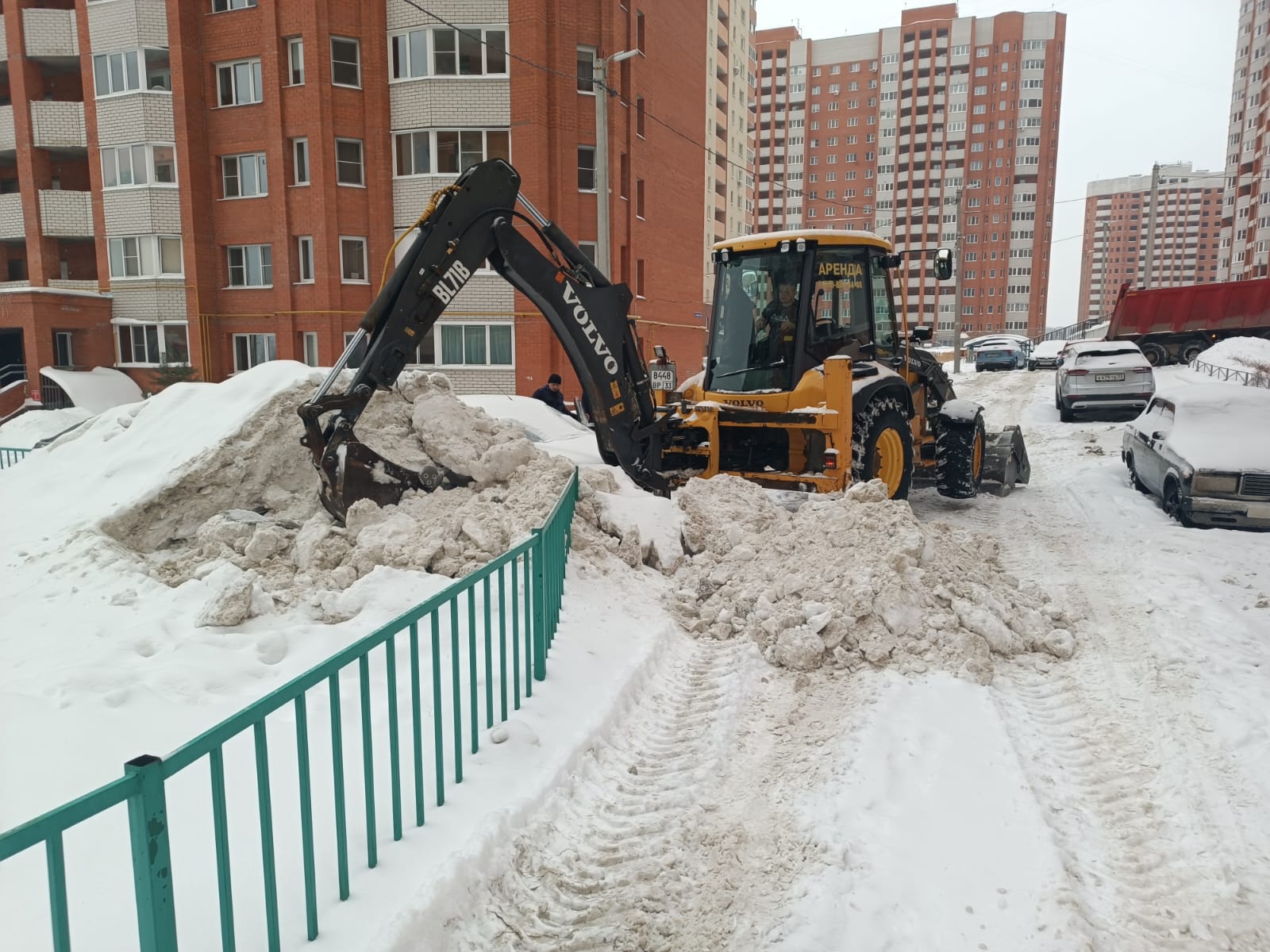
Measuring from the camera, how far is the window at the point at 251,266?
87.7 ft

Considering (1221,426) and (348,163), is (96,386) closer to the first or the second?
(348,163)

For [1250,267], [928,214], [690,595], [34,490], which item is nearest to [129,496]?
[34,490]

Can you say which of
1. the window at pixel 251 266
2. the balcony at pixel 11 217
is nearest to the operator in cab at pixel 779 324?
the window at pixel 251 266

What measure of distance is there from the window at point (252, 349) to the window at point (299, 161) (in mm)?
4783

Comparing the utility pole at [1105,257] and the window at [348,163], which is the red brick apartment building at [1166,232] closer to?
the utility pole at [1105,257]

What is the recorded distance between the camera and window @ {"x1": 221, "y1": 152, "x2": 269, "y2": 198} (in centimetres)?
2633

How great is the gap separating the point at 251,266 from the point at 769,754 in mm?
27068

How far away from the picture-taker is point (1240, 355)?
24172mm

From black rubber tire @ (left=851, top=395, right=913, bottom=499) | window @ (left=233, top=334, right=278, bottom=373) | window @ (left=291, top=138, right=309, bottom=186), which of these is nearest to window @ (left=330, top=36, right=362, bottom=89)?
window @ (left=291, top=138, right=309, bottom=186)

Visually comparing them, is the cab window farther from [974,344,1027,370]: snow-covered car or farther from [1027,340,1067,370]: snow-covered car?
[974,344,1027,370]: snow-covered car

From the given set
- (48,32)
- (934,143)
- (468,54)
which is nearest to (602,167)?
(468,54)

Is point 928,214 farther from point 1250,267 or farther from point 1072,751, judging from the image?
point 1072,751

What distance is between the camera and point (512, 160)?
82.3 feet

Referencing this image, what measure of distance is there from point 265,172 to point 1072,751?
27.9 meters
